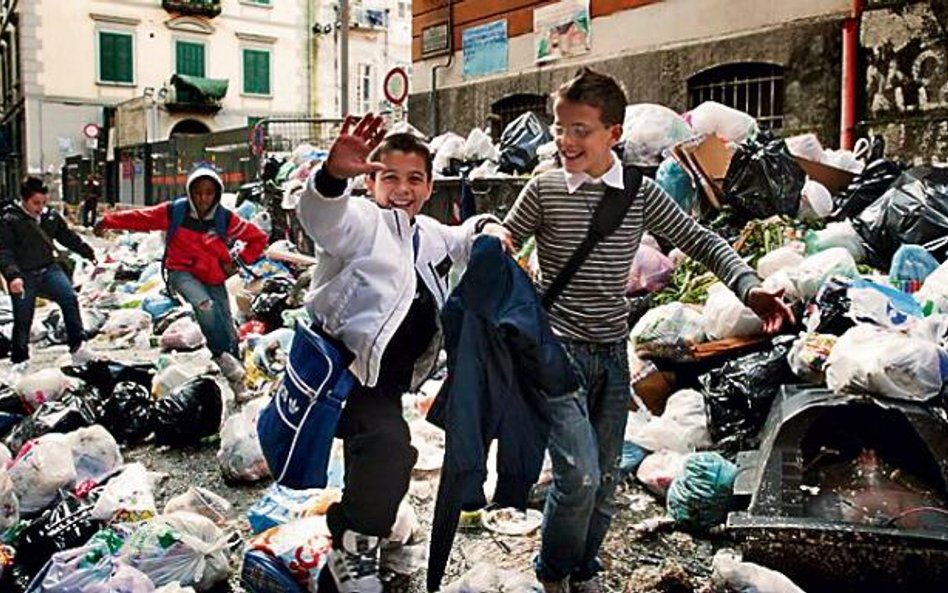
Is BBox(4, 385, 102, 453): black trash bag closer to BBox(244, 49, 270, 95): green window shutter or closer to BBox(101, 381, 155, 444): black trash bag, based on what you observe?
BBox(101, 381, 155, 444): black trash bag

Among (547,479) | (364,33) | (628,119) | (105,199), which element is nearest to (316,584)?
(547,479)

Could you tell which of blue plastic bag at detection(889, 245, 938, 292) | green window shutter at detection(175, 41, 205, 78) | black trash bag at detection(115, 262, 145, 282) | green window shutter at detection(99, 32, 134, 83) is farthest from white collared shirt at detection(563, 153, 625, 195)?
green window shutter at detection(175, 41, 205, 78)

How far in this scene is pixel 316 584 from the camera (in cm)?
284

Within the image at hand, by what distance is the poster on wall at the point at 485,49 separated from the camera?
12719 millimetres

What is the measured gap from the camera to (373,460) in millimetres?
2658

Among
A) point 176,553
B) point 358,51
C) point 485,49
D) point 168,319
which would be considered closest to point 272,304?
point 168,319

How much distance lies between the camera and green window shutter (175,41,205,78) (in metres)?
35.4

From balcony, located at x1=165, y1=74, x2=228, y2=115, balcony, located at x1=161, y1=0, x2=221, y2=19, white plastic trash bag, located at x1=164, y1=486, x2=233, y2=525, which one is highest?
balcony, located at x1=161, y1=0, x2=221, y2=19

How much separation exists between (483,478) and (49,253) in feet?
20.1

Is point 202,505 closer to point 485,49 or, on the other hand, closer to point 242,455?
point 242,455

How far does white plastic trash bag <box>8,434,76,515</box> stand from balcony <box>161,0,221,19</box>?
34543mm

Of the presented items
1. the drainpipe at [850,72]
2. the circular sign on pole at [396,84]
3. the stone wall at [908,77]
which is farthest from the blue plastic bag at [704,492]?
the circular sign on pole at [396,84]

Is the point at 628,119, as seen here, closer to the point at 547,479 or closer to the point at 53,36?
the point at 547,479

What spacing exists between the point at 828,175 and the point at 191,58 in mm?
33656
